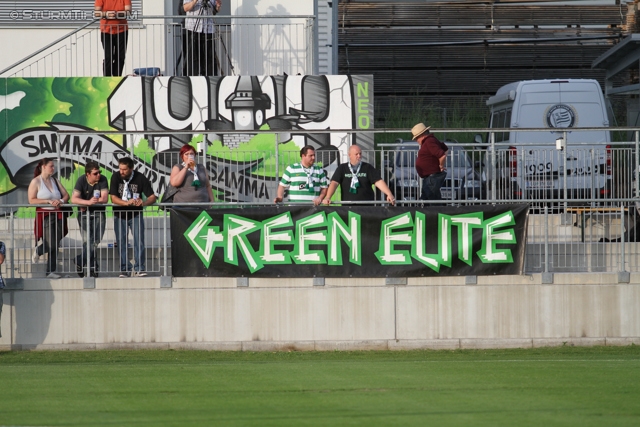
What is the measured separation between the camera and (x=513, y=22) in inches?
1351

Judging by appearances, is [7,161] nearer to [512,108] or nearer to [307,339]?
[307,339]

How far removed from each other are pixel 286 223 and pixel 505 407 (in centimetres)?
685

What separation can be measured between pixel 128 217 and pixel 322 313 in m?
3.15

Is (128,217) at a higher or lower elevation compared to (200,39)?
lower

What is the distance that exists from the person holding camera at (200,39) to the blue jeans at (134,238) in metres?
7.08

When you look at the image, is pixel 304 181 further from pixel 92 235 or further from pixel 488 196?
pixel 92 235

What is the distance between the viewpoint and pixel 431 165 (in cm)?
1644

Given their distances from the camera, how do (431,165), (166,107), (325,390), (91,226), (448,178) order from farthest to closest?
(166,107) < (448,178) < (431,165) < (91,226) < (325,390)

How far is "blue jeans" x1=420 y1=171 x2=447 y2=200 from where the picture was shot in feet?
54.1

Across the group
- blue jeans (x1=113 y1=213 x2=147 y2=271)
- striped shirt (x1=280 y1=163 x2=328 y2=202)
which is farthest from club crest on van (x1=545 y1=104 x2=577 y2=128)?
blue jeans (x1=113 y1=213 x2=147 y2=271)

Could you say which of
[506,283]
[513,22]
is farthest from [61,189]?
[513,22]

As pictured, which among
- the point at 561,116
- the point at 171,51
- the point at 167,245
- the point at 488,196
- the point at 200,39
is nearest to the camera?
the point at 167,245

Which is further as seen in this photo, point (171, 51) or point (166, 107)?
point (171, 51)

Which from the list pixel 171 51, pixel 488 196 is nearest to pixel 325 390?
pixel 488 196
